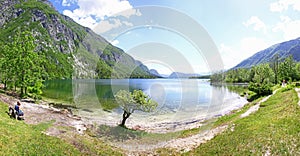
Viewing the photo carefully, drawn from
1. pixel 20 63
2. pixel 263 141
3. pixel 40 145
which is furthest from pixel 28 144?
pixel 20 63

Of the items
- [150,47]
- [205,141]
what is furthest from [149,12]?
[205,141]

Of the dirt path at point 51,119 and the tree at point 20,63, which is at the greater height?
the tree at point 20,63

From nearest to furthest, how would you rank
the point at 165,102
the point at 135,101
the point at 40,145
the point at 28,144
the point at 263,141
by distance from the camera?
the point at 28,144, the point at 40,145, the point at 263,141, the point at 135,101, the point at 165,102

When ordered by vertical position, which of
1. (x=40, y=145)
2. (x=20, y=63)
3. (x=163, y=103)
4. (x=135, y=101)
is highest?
(x=20, y=63)

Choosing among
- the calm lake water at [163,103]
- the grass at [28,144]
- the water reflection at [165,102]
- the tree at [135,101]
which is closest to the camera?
the grass at [28,144]

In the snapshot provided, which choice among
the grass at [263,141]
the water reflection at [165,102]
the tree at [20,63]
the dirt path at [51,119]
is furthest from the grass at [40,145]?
the tree at [20,63]

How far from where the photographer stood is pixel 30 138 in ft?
61.6

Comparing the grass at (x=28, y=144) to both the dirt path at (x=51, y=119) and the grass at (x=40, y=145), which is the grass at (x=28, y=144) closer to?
the grass at (x=40, y=145)

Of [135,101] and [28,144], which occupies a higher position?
[135,101]

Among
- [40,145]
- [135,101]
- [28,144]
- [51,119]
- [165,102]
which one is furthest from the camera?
[165,102]

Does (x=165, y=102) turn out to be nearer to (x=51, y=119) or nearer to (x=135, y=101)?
(x=135, y=101)

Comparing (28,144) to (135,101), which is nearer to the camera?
(28,144)

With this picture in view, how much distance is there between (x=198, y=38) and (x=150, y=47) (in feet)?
13.8

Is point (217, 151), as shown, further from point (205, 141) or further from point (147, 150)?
point (147, 150)
